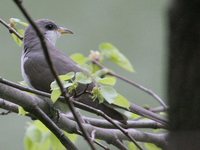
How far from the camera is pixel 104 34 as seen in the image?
261 inches

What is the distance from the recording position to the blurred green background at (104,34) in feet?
19.2

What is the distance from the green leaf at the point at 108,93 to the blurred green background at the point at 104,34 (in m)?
3.66

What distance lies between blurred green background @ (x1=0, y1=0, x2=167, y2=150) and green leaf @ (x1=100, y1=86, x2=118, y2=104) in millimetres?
3657

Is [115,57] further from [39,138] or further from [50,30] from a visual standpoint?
[50,30]

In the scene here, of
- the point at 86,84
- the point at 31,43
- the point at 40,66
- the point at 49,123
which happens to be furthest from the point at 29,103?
the point at 31,43

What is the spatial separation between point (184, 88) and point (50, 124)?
978 mm

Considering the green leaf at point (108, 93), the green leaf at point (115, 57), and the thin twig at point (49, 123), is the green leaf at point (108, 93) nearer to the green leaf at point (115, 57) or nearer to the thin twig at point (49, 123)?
the thin twig at point (49, 123)

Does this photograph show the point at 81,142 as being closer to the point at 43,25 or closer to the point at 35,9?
the point at 43,25

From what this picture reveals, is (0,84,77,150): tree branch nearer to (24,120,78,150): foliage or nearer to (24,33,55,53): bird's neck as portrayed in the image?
(24,120,78,150): foliage

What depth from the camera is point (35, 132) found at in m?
2.40

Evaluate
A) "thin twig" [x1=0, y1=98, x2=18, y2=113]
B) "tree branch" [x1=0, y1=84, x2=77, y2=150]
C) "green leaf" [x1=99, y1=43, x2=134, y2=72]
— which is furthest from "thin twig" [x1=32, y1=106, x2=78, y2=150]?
"green leaf" [x1=99, y1=43, x2=134, y2=72]

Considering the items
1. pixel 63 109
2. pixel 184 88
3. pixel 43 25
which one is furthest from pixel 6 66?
pixel 184 88

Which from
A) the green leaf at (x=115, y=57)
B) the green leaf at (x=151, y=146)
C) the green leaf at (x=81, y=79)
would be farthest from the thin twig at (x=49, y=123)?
the green leaf at (x=115, y=57)

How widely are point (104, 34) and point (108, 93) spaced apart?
4790 mm
